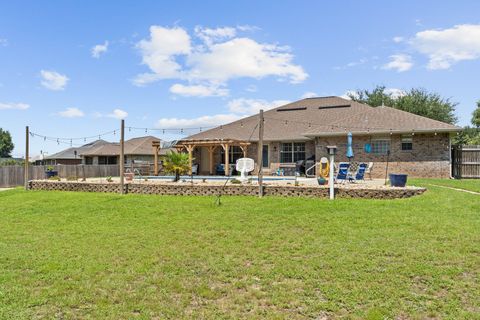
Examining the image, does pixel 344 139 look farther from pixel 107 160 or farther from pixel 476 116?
pixel 476 116

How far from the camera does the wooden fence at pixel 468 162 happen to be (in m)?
18.2

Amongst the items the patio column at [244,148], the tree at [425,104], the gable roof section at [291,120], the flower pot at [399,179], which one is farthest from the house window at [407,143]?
the tree at [425,104]

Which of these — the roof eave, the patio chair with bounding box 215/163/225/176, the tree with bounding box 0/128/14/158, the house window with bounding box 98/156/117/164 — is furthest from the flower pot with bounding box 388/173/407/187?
the tree with bounding box 0/128/14/158

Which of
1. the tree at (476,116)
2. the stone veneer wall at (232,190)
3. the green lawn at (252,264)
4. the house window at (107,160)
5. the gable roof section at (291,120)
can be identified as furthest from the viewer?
the tree at (476,116)

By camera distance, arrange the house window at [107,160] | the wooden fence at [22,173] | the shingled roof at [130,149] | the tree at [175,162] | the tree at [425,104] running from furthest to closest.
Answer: the tree at [425,104], the house window at [107,160], the shingled roof at [130,149], the wooden fence at [22,173], the tree at [175,162]

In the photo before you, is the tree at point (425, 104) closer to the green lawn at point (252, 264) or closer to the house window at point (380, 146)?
the house window at point (380, 146)

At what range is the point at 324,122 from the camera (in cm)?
2297

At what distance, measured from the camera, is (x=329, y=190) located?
1149 cm

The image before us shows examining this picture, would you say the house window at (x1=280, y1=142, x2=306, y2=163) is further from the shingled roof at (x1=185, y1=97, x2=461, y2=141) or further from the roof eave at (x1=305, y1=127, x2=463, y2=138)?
the roof eave at (x1=305, y1=127, x2=463, y2=138)

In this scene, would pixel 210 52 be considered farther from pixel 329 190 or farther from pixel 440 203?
pixel 440 203

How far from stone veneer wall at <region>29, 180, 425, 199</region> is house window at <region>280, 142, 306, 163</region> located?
9288 mm

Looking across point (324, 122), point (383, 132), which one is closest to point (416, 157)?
point (383, 132)

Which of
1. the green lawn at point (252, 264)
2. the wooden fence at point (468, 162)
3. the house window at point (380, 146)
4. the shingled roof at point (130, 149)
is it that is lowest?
the green lawn at point (252, 264)

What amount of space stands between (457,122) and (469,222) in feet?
112
